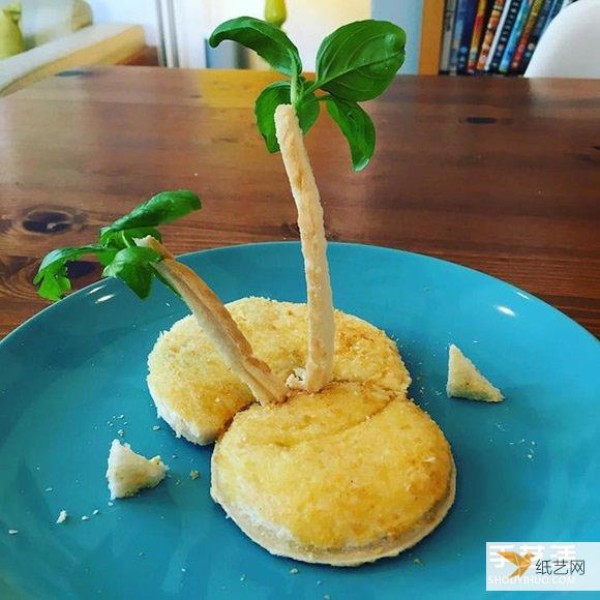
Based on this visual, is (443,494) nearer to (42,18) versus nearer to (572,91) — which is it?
(572,91)

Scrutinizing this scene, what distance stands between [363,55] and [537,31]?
92.1 inches

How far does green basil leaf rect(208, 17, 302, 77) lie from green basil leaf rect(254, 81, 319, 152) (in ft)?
0.08

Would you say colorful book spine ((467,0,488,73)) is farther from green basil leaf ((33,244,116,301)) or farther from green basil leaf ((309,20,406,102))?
green basil leaf ((33,244,116,301))

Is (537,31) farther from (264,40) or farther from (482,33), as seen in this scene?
(264,40)

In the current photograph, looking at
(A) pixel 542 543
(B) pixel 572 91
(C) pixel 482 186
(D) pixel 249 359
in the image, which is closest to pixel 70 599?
(D) pixel 249 359

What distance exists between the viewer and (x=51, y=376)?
69cm

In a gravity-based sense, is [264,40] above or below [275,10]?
above

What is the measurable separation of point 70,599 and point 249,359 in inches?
8.6

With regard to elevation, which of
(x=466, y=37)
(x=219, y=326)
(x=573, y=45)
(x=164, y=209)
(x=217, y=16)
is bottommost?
(x=217, y=16)

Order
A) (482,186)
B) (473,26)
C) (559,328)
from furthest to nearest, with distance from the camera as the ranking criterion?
(473,26) < (482,186) < (559,328)

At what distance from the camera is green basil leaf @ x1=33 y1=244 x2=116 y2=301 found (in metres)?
0.50

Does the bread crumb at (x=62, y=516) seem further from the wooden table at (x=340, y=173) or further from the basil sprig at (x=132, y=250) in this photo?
the wooden table at (x=340, y=173)

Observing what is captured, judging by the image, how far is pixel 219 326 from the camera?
0.58m

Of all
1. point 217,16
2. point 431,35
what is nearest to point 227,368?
point 431,35
